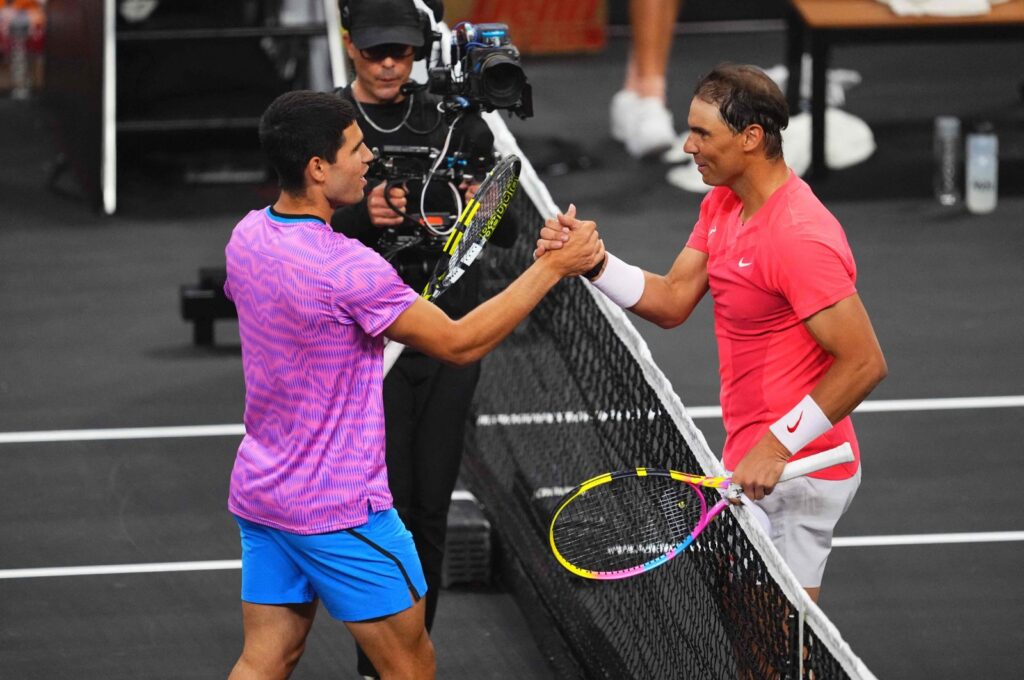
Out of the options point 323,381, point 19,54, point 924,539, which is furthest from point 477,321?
point 19,54

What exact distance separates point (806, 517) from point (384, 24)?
1.80 m

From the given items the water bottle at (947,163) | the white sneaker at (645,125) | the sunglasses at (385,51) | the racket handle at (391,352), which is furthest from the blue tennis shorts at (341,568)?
the white sneaker at (645,125)

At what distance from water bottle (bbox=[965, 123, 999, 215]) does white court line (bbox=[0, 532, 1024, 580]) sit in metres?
4.53

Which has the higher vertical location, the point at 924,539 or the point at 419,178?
the point at 419,178

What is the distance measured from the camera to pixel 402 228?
4.62 metres

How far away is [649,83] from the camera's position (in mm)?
11297

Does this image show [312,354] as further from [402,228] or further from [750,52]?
[750,52]

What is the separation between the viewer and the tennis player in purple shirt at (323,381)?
364 cm

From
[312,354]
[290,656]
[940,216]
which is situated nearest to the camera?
[312,354]

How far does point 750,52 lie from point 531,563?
923 cm

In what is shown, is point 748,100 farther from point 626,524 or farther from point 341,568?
point 341,568

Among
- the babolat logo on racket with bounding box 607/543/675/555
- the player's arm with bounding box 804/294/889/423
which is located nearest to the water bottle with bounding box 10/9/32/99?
the babolat logo on racket with bounding box 607/543/675/555

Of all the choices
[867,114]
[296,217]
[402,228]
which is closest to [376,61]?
[402,228]

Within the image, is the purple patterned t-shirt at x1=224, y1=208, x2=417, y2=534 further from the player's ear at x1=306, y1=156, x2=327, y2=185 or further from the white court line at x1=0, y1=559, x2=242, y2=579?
the white court line at x1=0, y1=559, x2=242, y2=579
